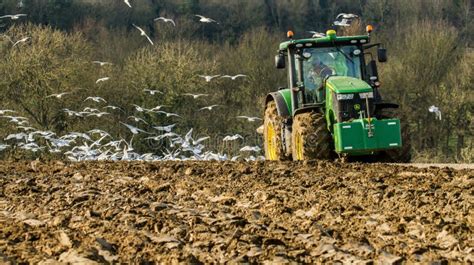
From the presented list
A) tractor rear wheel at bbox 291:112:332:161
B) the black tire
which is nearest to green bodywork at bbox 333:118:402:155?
tractor rear wheel at bbox 291:112:332:161

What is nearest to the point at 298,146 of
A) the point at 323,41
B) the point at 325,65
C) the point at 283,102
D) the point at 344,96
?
the point at 283,102

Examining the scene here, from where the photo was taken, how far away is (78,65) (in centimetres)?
3812

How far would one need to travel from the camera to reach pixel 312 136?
14875 millimetres

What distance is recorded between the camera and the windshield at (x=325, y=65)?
15.8m

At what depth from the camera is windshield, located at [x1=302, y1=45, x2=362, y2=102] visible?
15.8 meters

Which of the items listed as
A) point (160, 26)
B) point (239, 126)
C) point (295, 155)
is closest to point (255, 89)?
point (239, 126)

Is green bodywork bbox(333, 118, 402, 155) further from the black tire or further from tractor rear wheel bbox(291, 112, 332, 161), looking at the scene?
the black tire

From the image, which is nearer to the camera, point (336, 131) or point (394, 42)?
point (336, 131)

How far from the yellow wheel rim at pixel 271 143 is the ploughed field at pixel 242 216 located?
3016 millimetres

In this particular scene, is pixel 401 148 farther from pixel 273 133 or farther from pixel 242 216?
pixel 242 216

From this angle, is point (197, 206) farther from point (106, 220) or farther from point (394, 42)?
point (394, 42)

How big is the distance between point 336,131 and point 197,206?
5.39 meters

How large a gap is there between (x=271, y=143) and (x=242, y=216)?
867 centimetres

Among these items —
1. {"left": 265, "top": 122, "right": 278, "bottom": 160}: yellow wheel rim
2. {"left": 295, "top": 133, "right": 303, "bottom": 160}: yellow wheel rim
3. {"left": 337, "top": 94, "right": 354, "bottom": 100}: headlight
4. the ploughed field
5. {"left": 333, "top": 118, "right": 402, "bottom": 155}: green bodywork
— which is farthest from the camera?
{"left": 265, "top": 122, "right": 278, "bottom": 160}: yellow wheel rim
